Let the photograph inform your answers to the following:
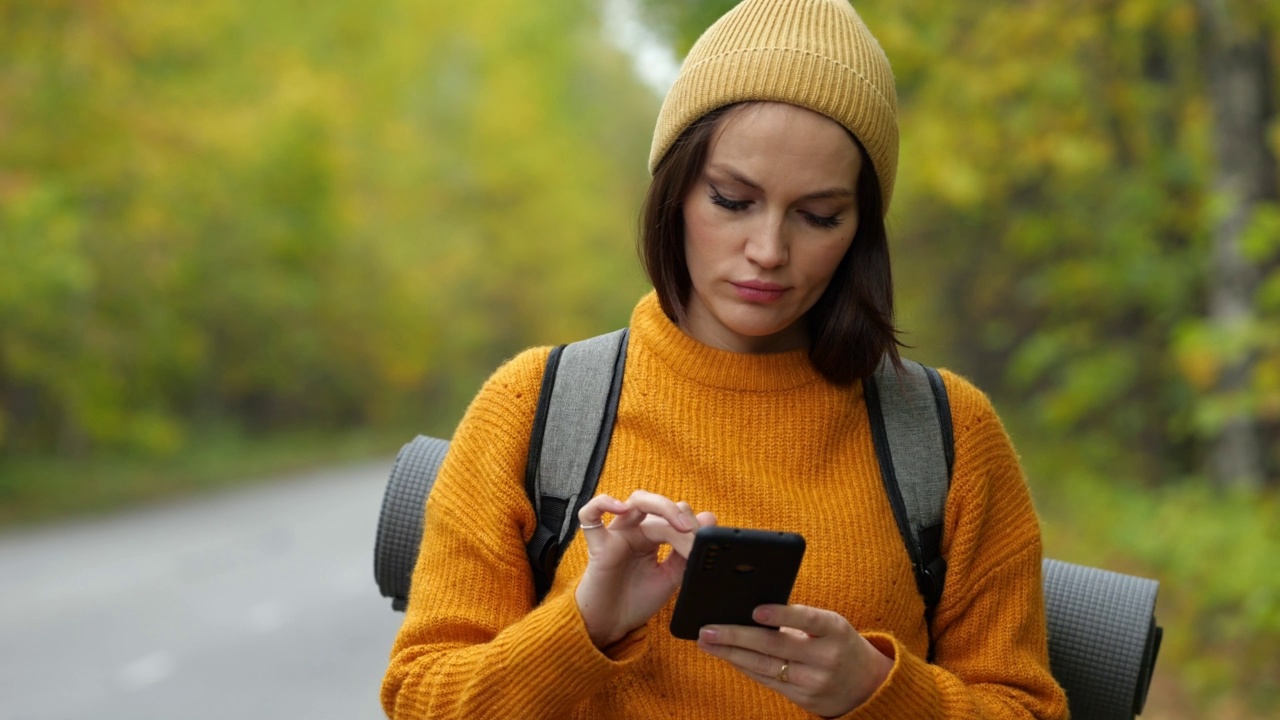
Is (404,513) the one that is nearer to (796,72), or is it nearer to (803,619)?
(803,619)

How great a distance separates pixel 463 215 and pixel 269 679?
1191 inches

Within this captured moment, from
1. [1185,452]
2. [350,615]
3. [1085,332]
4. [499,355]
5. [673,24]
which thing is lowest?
[499,355]

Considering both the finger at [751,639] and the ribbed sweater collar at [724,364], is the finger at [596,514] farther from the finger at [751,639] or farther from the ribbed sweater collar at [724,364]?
the ribbed sweater collar at [724,364]

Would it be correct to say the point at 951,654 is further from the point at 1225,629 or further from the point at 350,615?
the point at 350,615

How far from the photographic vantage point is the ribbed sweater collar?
229 cm

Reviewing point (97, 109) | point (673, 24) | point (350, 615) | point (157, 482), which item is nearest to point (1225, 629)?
point (673, 24)

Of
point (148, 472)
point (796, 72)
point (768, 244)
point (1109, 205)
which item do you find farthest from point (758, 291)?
point (148, 472)

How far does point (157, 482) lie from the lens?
20016 millimetres

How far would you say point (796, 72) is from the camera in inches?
82.7

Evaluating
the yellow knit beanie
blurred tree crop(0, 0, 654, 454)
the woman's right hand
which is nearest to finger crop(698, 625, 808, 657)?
the woman's right hand

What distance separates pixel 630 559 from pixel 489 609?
0.28m

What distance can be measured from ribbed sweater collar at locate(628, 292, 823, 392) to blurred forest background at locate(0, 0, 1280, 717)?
27cm

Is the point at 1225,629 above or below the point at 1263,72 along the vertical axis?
below

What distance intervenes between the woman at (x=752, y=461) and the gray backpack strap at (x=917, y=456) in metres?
0.02
